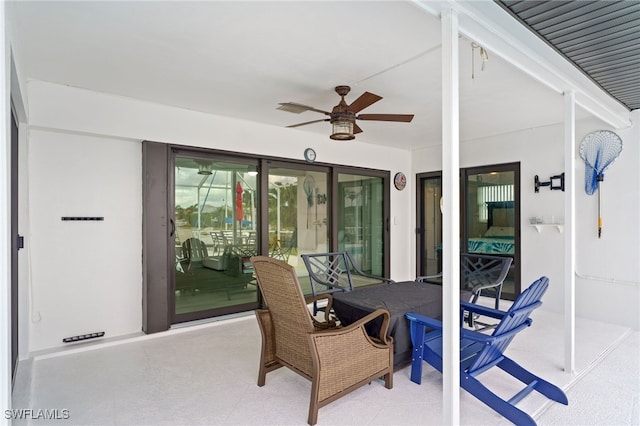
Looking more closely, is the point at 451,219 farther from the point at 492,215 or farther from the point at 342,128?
the point at 492,215

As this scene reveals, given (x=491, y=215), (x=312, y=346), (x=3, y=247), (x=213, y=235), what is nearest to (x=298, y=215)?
(x=213, y=235)

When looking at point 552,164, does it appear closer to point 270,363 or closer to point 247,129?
point 247,129

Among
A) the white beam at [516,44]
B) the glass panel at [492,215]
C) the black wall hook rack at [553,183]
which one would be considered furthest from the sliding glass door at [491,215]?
the white beam at [516,44]

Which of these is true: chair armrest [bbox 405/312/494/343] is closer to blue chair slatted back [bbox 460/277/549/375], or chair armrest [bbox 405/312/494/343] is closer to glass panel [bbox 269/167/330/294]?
blue chair slatted back [bbox 460/277/549/375]

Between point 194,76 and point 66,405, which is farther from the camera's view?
point 194,76

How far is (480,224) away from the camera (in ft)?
18.6

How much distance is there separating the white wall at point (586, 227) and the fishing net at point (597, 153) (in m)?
0.08

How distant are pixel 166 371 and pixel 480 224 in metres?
4.84

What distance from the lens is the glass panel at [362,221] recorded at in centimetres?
581

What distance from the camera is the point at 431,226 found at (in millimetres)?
6488

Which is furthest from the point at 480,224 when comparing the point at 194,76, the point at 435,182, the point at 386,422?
the point at 194,76

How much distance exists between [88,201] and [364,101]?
2.94 meters

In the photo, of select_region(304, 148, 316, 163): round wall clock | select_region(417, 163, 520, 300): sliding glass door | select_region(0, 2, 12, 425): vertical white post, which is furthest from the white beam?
select_region(304, 148, 316, 163): round wall clock

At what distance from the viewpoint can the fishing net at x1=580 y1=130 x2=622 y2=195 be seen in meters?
4.25
